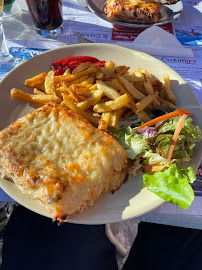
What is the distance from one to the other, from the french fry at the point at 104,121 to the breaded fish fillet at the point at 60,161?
0.12 metres

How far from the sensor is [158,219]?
183cm

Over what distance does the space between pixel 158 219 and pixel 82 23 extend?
240cm

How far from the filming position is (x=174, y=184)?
174cm

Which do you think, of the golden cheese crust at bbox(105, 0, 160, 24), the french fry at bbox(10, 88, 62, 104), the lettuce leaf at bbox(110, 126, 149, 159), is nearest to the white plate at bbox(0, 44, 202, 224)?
the french fry at bbox(10, 88, 62, 104)

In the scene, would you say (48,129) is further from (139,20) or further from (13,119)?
(139,20)

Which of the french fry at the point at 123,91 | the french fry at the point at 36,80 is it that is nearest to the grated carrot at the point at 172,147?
the french fry at the point at 123,91

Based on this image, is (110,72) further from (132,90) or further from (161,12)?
(161,12)

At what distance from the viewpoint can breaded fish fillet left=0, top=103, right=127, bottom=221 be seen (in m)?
1.55

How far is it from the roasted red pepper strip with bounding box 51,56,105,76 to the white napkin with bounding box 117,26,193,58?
0.46m

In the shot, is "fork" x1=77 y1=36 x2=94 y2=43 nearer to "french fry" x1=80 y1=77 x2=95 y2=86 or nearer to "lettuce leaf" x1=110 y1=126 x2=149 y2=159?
"french fry" x1=80 y1=77 x2=95 y2=86

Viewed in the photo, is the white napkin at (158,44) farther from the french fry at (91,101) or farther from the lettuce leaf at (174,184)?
the lettuce leaf at (174,184)

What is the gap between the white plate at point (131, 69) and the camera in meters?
1.65

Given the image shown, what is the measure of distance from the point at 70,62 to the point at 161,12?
1431mm

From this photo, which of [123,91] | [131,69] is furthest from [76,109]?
[131,69]
